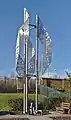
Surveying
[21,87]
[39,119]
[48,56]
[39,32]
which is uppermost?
[39,32]

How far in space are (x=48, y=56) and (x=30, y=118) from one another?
15.8 feet

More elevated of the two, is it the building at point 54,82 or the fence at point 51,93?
the building at point 54,82

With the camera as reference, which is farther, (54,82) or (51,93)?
(54,82)

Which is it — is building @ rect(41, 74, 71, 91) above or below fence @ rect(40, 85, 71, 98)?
above

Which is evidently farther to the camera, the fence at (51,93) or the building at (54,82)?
the building at (54,82)

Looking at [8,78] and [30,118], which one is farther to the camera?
[8,78]

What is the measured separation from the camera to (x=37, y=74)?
18.9 m

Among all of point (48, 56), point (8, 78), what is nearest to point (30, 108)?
point (48, 56)

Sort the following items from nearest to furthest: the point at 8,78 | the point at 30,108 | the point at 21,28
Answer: the point at 30,108
the point at 21,28
the point at 8,78

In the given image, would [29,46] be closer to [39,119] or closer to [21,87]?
[21,87]

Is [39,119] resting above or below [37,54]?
below

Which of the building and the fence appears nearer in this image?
the fence

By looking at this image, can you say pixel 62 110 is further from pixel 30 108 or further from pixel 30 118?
pixel 30 118

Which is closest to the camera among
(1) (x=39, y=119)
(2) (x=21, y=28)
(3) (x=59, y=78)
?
(1) (x=39, y=119)
